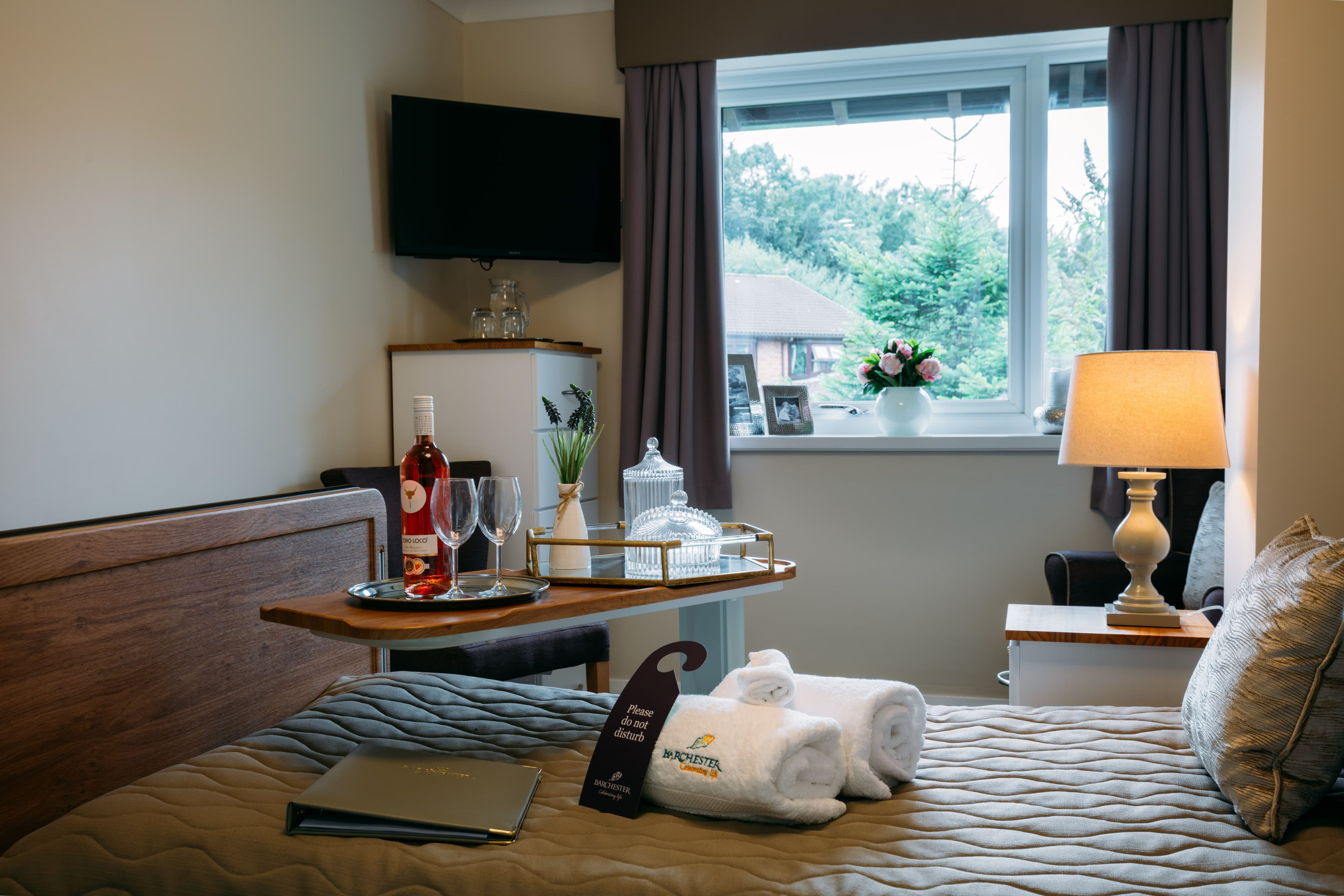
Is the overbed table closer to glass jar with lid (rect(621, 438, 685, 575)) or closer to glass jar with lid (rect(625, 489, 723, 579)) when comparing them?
glass jar with lid (rect(625, 489, 723, 579))

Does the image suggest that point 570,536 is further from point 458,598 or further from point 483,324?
point 483,324

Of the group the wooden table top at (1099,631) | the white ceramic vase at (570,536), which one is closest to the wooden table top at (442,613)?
the white ceramic vase at (570,536)

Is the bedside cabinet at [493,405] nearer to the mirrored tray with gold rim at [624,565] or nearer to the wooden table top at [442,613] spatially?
the mirrored tray with gold rim at [624,565]

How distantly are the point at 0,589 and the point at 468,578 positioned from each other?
70 cm

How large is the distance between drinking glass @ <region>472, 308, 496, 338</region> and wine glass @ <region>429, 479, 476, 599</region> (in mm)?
2099

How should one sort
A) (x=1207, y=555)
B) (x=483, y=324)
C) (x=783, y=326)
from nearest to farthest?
1. (x=1207, y=555)
2. (x=483, y=324)
3. (x=783, y=326)

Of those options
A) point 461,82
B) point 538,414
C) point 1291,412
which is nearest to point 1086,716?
point 1291,412

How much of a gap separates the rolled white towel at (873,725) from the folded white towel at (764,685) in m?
0.04

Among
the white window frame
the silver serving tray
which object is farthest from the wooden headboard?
the white window frame

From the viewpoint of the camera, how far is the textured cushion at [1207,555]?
2762 millimetres

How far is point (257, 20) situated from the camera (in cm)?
279

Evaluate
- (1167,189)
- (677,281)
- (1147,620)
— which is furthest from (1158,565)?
(677,281)

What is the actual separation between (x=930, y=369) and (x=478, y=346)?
1609 millimetres

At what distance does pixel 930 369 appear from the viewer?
355cm
